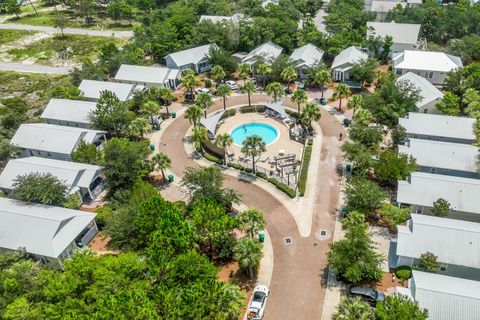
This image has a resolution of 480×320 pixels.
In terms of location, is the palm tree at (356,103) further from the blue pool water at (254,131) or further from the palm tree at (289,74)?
the palm tree at (289,74)

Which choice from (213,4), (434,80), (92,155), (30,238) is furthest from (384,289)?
(213,4)

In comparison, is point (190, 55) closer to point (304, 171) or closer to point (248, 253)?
point (304, 171)

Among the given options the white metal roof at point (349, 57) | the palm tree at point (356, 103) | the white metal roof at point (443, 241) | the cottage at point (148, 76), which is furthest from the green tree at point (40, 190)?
the white metal roof at point (349, 57)

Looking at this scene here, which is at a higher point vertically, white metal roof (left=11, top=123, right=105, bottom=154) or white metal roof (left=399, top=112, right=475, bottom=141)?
white metal roof (left=399, top=112, right=475, bottom=141)

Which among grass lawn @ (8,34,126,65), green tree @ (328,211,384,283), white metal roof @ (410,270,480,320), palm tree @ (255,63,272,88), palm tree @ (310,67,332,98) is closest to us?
white metal roof @ (410,270,480,320)

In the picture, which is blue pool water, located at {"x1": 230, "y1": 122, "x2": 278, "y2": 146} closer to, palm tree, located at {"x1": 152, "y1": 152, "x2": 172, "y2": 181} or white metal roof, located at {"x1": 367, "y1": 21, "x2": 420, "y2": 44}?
palm tree, located at {"x1": 152, "y1": 152, "x2": 172, "y2": 181}

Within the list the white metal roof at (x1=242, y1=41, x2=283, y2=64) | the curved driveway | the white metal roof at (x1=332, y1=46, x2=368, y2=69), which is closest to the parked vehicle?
the curved driveway
